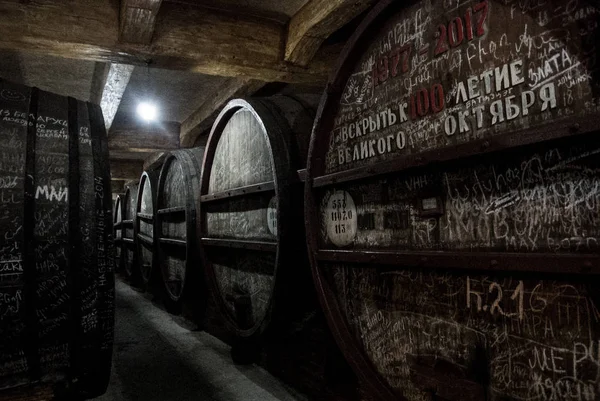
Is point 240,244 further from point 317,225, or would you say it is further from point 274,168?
point 317,225

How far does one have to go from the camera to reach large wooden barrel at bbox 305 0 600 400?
1238mm

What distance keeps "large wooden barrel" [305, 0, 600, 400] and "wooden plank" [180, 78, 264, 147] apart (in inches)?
111

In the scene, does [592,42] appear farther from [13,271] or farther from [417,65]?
[13,271]

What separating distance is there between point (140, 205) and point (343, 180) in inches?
228

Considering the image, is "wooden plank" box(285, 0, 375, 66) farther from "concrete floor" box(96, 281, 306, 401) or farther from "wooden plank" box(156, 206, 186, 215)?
"concrete floor" box(96, 281, 306, 401)

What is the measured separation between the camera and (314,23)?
130 inches

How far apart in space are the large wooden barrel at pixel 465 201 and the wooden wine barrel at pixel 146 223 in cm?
433

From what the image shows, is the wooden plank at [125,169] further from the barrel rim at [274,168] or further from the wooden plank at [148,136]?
the barrel rim at [274,168]

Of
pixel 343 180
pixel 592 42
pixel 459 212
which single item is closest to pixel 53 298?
pixel 343 180

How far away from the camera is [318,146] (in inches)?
90.0

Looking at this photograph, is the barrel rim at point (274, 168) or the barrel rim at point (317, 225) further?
the barrel rim at point (274, 168)

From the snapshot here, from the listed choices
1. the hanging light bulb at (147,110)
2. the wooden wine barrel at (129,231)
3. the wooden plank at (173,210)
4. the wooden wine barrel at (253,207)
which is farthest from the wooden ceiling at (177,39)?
the wooden wine barrel at (129,231)

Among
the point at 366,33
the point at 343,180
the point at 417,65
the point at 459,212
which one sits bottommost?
the point at 459,212

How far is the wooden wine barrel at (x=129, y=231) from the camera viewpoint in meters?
8.16
